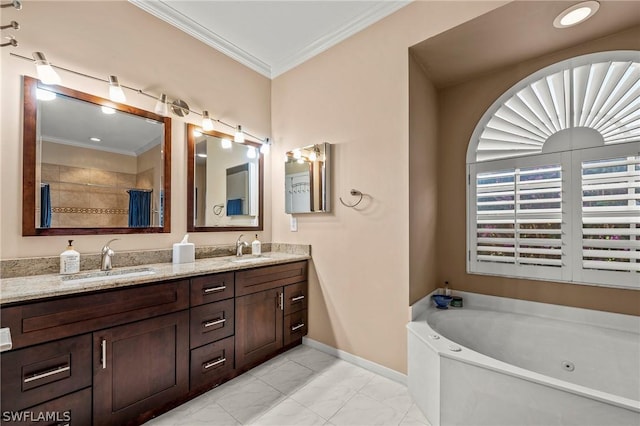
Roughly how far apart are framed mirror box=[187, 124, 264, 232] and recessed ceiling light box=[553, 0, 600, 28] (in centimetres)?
251

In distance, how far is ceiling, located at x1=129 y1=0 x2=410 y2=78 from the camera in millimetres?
2078

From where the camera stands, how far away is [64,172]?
1726 mm

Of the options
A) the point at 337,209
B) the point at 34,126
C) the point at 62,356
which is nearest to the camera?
the point at 62,356

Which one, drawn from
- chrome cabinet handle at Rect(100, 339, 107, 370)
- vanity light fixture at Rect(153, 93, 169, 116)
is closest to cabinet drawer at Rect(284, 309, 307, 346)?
chrome cabinet handle at Rect(100, 339, 107, 370)

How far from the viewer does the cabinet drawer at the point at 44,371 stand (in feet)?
3.78

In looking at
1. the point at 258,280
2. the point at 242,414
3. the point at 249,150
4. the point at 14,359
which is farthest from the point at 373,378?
the point at 249,150

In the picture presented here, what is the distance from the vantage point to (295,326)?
8.25 ft

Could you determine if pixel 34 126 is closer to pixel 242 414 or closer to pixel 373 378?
pixel 242 414

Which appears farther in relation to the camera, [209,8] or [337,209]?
[337,209]

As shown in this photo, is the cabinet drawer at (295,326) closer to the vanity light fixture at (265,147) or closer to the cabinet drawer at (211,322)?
the cabinet drawer at (211,322)

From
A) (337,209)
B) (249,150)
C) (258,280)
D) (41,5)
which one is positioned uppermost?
(41,5)

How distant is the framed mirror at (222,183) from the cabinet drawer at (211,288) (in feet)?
2.13

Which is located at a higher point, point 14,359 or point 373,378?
point 14,359

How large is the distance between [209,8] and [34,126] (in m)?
1.47
